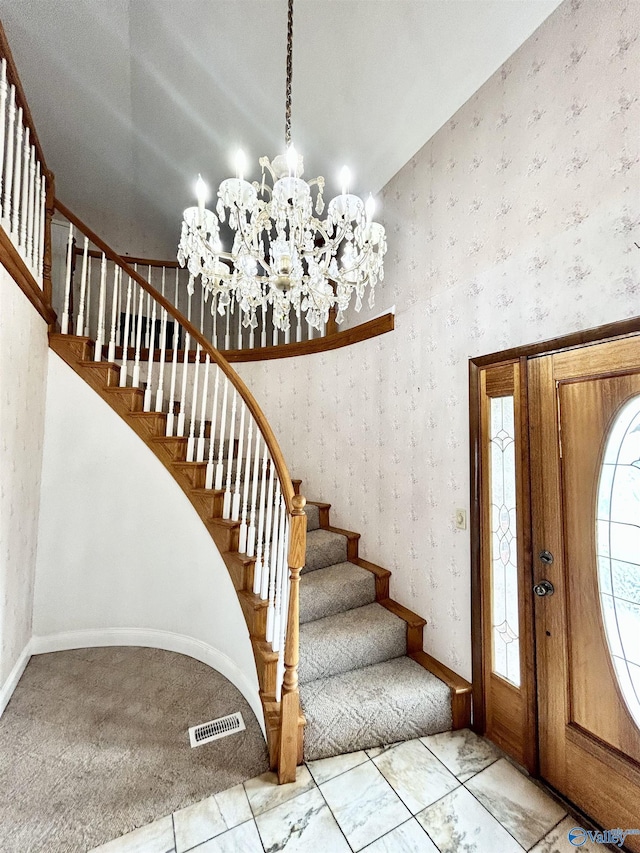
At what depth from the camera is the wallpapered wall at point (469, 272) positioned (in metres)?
1.59

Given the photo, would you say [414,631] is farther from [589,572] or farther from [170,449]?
[170,449]

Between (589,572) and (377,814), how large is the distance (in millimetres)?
1369

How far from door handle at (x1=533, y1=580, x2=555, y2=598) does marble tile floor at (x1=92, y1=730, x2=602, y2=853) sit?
0.87 meters

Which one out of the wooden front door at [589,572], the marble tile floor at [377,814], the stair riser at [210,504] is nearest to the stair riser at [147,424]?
the stair riser at [210,504]

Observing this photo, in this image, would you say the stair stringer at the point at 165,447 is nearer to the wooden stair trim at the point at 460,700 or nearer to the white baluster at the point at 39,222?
the white baluster at the point at 39,222

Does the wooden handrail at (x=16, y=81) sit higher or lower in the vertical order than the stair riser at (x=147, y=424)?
higher

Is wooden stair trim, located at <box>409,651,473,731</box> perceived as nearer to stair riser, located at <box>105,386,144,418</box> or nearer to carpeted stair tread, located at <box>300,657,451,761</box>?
carpeted stair tread, located at <box>300,657,451,761</box>

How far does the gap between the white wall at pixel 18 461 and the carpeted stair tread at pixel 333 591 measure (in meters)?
1.77

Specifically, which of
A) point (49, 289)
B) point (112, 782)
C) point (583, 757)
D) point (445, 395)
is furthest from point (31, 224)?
point (583, 757)

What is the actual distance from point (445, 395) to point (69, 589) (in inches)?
120

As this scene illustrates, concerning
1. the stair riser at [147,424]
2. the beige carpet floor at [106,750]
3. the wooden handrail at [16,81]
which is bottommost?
the beige carpet floor at [106,750]

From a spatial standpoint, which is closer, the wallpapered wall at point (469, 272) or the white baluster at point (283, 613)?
the wallpapered wall at point (469, 272)

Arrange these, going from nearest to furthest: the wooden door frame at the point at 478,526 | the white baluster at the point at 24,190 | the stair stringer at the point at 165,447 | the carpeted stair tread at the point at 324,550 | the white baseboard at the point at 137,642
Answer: the wooden door frame at the point at 478,526 → the white baluster at the point at 24,190 → the stair stringer at the point at 165,447 → the white baseboard at the point at 137,642 → the carpeted stair tread at the point at 324,550

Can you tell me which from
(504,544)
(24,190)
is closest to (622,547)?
(504,544)
